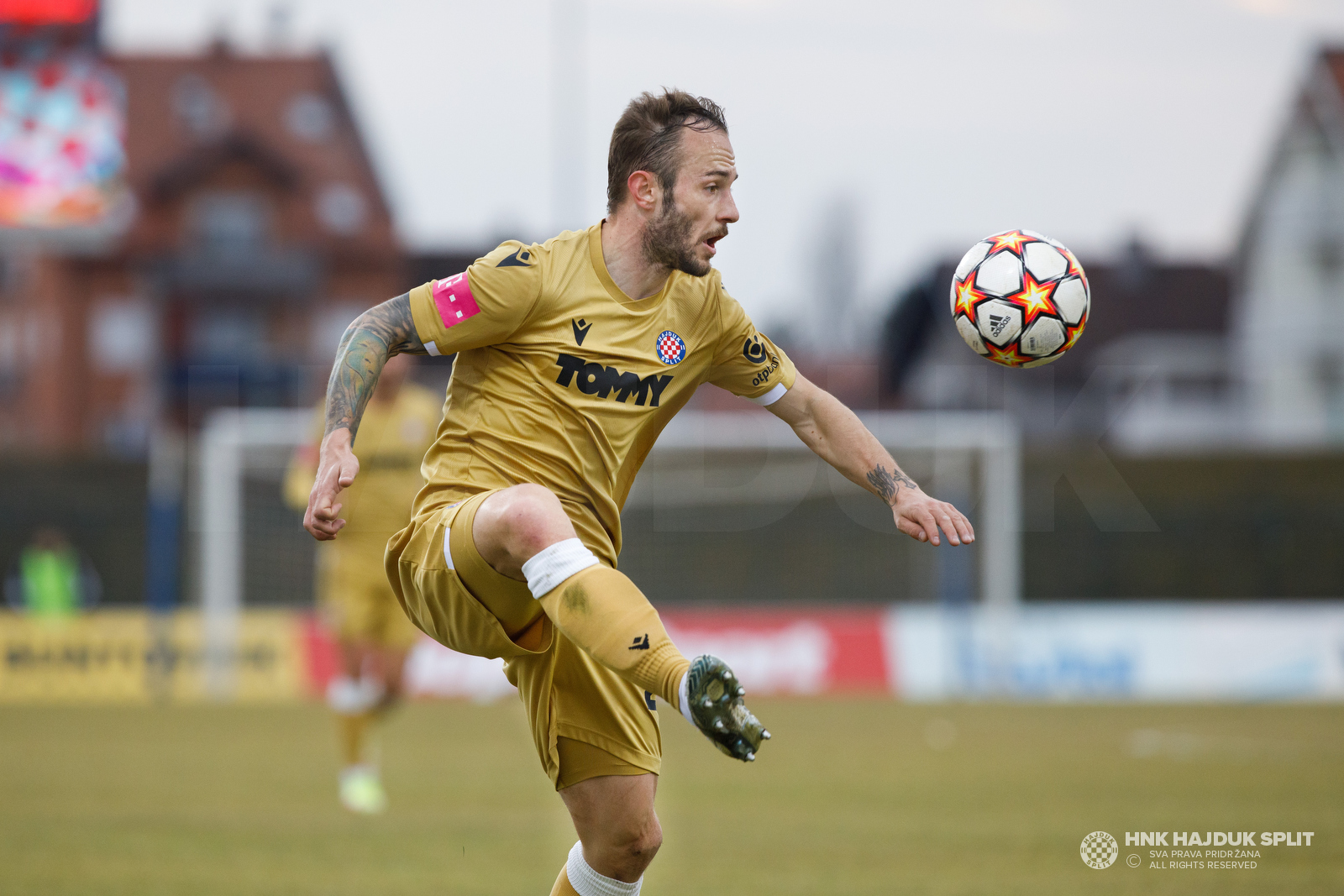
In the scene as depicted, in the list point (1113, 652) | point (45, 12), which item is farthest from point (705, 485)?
point (45, 12)

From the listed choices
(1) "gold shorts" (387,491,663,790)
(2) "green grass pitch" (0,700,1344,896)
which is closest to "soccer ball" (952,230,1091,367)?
(1) "gold shorts" (387,491,663,790)

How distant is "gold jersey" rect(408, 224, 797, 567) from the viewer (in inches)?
173

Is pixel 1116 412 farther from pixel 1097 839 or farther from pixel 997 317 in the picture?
pixel 997 317

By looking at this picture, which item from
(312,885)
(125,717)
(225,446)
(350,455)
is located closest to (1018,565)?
(225,446)

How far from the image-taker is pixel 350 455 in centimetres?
408

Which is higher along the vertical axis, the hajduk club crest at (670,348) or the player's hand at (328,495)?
the hajduk club crest at (670,348)

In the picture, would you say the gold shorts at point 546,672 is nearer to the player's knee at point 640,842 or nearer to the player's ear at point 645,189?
the player's knee at point 640,842

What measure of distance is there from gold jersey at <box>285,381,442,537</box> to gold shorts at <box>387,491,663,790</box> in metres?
5.06

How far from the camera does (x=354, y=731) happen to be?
915 cm

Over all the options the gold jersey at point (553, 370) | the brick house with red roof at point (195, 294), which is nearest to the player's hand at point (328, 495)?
the gold jersey at point (553, 370)

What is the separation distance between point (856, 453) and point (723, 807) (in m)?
4.65

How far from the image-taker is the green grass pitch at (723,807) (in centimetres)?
656

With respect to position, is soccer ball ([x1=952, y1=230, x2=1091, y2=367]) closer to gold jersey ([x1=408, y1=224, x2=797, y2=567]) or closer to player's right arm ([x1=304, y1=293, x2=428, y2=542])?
gold jersey ([x1=408, y1=224, x2=797, y2=567])

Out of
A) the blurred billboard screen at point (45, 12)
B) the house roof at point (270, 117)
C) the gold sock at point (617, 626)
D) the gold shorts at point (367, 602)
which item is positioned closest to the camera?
the gold sock at point (617, 626)
